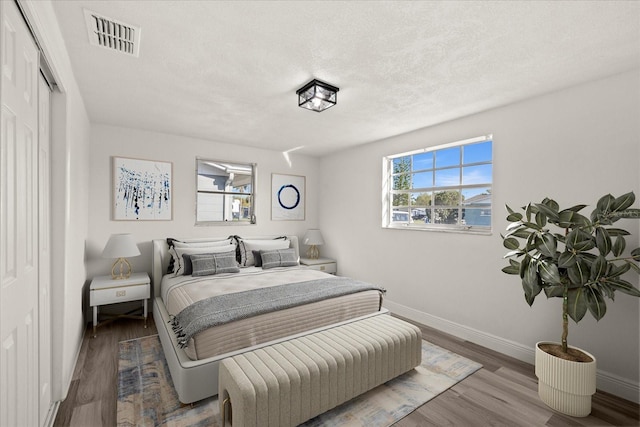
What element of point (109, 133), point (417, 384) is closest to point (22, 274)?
point (417, 384)

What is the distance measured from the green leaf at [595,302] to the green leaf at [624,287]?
0.09 meters

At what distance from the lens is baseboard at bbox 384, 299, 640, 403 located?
2.21m

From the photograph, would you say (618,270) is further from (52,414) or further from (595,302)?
(52,414)

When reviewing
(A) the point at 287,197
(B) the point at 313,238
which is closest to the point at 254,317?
(B) the point at 313,238

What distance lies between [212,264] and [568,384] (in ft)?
11.5

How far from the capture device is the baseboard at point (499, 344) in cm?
221

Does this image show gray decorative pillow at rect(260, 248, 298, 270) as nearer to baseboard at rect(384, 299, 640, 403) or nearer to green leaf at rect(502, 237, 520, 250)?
baseboard at rect(384, 299, 640, 403)

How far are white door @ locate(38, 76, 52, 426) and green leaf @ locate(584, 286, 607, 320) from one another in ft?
11.5

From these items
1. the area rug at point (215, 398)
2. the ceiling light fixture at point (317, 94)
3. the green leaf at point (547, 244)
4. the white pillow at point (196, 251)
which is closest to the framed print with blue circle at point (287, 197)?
the white pillow at point (196, 251)

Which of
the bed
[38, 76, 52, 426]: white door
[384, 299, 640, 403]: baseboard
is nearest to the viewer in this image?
[38, 76, 52, 426]: white door

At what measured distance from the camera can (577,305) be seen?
6.60ft

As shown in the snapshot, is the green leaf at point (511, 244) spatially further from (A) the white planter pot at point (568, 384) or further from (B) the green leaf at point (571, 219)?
(A) the white planter pot at point (568, 384)

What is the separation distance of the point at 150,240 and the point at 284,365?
3001 mm

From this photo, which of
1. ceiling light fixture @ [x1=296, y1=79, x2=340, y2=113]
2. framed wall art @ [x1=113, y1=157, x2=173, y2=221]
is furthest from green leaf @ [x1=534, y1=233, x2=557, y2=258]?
framed wall art @ [x1=113, y1=157, x2=173, y2=221]
